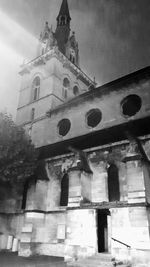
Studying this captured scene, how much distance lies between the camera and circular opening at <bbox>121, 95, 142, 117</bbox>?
17.0 metres

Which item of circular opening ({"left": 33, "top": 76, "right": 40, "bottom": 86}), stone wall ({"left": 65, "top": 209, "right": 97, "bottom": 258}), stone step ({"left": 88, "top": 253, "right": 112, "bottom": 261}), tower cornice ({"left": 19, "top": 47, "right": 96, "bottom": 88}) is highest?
tower cornice ({"left": 19, "top": 47, "right": 96, "bottom": 88})

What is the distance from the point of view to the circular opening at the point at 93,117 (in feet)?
61.6

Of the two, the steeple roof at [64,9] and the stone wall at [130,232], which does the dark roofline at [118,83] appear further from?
the steeple roof at [64,9]

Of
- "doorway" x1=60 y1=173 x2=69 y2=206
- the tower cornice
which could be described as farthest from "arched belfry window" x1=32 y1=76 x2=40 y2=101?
"doorway" x1=60 y1=173 x2=69 y2=206

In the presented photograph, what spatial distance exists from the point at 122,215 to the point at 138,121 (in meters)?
7.14

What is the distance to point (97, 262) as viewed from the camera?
1073 centimetres

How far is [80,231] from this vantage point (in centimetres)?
1207

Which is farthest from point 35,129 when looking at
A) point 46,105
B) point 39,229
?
point 39,229

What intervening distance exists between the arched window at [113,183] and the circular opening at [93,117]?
579cm

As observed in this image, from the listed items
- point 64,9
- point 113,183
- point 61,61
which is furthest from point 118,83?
point 64,9

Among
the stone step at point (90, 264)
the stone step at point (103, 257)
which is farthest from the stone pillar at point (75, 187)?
the stone step at point (90, 264)

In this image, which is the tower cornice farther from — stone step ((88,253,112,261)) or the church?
stone step ((88,253,112,261))

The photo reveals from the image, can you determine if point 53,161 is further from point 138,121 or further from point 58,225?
point 138,121

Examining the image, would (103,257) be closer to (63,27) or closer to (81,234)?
(81,234)
